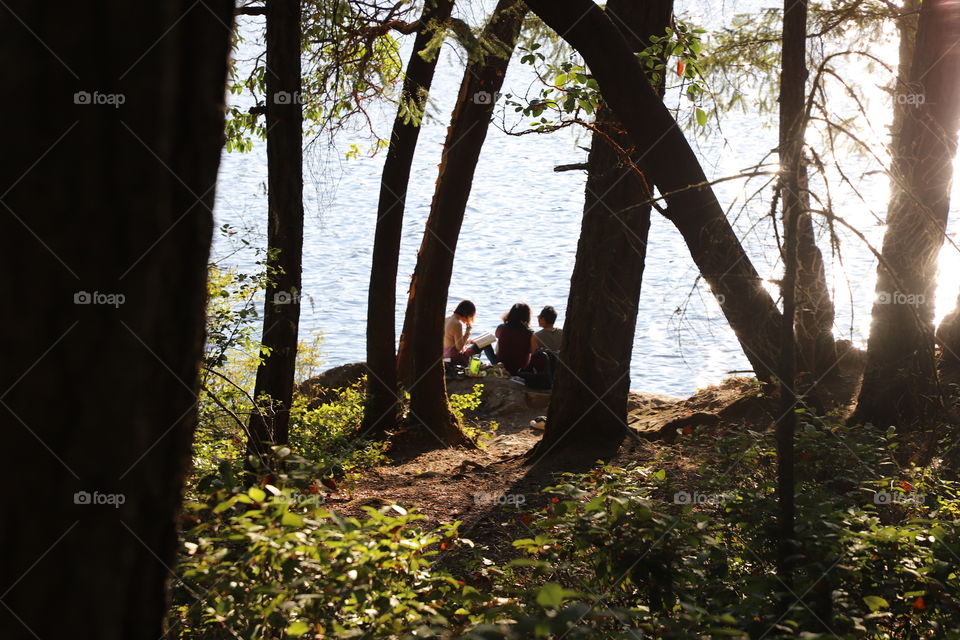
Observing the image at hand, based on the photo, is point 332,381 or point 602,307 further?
point 332,381

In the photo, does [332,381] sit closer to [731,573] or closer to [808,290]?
[808,290]

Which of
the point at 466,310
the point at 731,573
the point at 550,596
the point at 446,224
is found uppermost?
the point at 446,224

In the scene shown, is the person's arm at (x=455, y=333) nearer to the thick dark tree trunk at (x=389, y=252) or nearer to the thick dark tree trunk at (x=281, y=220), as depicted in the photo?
the thick dark tree trunk at (x=389, y=252)

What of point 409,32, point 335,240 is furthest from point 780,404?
point 335,240

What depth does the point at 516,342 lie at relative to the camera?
1111cm

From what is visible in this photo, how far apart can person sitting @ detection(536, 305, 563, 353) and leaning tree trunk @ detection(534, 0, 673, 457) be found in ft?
12.0

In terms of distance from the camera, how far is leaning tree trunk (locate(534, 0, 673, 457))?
6617 millimetres

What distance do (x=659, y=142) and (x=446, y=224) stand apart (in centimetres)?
395

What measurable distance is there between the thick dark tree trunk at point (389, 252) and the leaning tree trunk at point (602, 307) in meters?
1.93

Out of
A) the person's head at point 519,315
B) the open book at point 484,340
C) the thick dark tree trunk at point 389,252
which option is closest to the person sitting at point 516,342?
the person's head at point 519,315

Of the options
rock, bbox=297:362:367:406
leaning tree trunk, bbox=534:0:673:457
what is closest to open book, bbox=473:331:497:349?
rock, bbox=297:362:367:406

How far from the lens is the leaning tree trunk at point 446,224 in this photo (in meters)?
7.91

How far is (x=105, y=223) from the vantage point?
1.47 meters

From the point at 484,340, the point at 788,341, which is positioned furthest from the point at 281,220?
the point at 484,340
